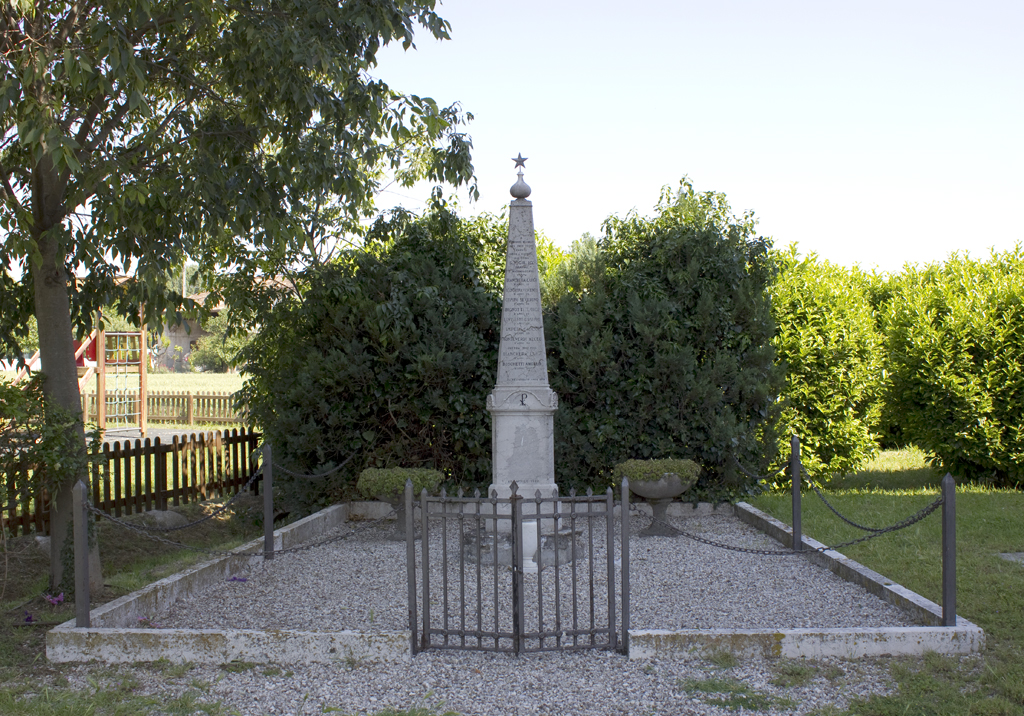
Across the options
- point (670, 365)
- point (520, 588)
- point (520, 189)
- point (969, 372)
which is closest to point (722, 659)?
point (520, 588)

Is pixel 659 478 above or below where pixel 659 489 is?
above

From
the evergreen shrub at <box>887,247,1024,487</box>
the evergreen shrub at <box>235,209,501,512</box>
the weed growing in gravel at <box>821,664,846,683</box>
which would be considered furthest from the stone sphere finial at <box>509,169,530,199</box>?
the evergreen shrub at <box>887,247,1024,487</box>

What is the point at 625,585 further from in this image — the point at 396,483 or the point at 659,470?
the point at 396,483

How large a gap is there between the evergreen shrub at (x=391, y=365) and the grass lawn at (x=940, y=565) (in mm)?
3717

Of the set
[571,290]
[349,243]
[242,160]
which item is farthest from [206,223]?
[571,290]

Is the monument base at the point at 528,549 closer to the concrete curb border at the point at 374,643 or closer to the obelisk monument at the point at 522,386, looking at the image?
the obelisk monument at the point at 522,386

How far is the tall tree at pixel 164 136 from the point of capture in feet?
17.5

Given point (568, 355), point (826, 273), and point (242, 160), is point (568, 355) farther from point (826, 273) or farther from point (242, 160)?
point (826, 273)

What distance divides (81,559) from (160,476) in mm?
5118

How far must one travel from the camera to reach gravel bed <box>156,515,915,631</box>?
5.26m

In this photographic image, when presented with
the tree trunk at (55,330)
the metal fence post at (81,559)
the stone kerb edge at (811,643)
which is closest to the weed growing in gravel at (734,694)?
the stone kerb edge at (811,643)

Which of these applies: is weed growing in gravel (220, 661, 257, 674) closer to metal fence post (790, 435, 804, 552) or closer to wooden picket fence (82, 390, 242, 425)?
metal fence post (790, 435, 804, 552)

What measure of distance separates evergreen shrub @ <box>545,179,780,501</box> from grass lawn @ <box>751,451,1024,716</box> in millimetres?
1164

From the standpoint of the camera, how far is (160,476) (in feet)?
32.2
